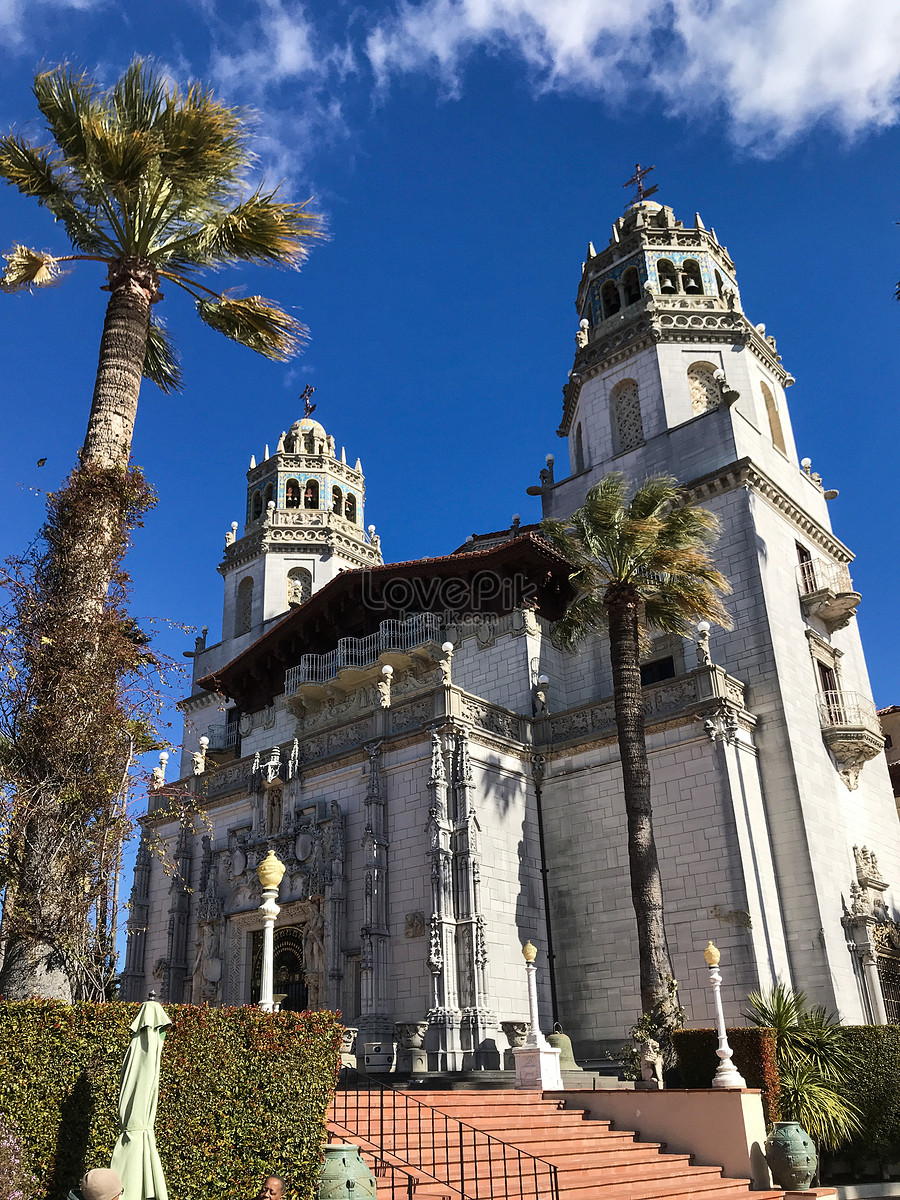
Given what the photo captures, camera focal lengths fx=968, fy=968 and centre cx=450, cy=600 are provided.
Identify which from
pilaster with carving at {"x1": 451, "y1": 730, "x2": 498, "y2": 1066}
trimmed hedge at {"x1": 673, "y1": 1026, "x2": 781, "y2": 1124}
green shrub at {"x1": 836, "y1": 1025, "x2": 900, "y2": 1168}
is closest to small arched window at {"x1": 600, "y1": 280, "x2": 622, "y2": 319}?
pilaster with carving at {"x1": 451, "y1": 730, "x2": 498, "y2": 1066}

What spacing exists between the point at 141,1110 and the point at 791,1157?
10511mm

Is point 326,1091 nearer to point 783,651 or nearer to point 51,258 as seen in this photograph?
point 51,258

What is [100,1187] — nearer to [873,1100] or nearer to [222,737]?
[873,1100]

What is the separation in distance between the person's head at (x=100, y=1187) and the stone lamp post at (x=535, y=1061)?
34.5 ft

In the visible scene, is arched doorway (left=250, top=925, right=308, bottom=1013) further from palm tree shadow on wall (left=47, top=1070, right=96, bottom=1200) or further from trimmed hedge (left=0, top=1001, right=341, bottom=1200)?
palm tree shadow on wall (left=47, top=1070, right=96, bottom=1200)

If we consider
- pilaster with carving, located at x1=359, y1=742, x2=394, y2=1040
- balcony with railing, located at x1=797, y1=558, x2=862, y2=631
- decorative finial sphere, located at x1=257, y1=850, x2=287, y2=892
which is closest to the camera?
decorative finial sphere, located at x1=257, y1=850, x2=287, y2=892

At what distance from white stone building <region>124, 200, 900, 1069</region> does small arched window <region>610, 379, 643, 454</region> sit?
0.10 m

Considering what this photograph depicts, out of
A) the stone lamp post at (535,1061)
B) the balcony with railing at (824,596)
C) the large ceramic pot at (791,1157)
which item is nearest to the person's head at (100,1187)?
the stone lamp post at (535,1061)

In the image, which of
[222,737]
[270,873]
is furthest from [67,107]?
[222,737]

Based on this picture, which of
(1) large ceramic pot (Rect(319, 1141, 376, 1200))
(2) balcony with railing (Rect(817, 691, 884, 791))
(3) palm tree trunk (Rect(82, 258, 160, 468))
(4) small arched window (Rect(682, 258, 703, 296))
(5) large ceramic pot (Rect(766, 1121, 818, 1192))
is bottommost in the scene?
(5) large ceramic pot (Rect(766, 1121, 818, 1192))

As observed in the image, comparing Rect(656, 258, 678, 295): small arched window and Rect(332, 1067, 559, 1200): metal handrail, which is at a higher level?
Rect(656, 258, 678, 295): small arched window

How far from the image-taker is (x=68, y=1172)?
842 cm

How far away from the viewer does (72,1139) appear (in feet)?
28.1

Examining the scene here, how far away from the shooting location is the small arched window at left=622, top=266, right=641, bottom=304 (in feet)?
108
